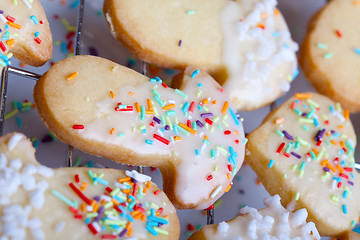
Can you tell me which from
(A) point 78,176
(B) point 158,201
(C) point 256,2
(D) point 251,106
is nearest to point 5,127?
(A) point 78,176

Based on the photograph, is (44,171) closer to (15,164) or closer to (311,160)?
(15,164)

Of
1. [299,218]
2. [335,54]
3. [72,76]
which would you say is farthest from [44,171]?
[335,54]

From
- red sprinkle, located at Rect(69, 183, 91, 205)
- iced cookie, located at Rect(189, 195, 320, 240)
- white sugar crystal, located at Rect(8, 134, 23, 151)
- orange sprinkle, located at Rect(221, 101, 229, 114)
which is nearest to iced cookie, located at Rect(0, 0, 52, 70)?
white sugar crystal, located at Rect(8, 134, 23, 151)

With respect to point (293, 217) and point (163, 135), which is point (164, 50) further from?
point (293, 217)

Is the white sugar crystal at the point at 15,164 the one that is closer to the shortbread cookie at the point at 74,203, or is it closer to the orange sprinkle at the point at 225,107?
the shortbread cookie at the point at 74,203

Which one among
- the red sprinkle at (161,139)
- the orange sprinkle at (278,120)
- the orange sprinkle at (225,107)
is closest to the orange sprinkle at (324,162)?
the orange sprinkle at (278,120)

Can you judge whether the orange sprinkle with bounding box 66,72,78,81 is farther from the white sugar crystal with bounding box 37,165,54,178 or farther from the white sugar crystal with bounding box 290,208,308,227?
the white sugar crystal with bounding box 290,208,308,227
